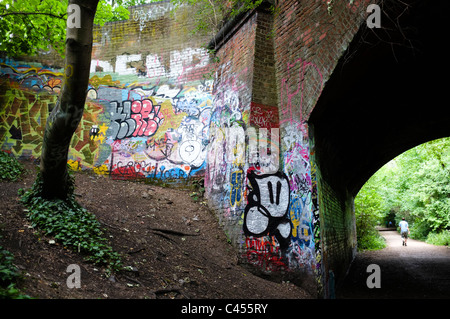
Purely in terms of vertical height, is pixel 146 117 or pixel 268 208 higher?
pixel 146 117

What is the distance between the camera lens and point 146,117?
9.55m

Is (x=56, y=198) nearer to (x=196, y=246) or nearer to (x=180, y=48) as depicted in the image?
(x=196, y=246)

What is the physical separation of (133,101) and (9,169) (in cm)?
415

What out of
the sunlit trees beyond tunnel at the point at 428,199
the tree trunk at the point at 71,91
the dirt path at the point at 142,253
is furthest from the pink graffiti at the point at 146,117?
the sunlit trees beyond tunnel at the point at 428,199

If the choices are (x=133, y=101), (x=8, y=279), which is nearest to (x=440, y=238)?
(x=133, y=101)

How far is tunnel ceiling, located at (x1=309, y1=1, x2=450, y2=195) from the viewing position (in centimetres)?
471

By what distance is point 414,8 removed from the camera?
4.36m

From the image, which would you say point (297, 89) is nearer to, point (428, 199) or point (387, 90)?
point (387, 90)

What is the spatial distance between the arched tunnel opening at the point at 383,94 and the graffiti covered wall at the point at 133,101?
3.77 metres

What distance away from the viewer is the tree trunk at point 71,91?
3.53 meters

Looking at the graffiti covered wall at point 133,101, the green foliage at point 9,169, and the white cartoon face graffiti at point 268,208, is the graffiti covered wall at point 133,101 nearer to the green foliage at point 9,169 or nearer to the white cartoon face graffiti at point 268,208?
the green foliage at point 9,169

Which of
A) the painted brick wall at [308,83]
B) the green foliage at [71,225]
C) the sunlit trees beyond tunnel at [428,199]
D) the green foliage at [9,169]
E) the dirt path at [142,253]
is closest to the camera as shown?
the dirt path at [142,253]
